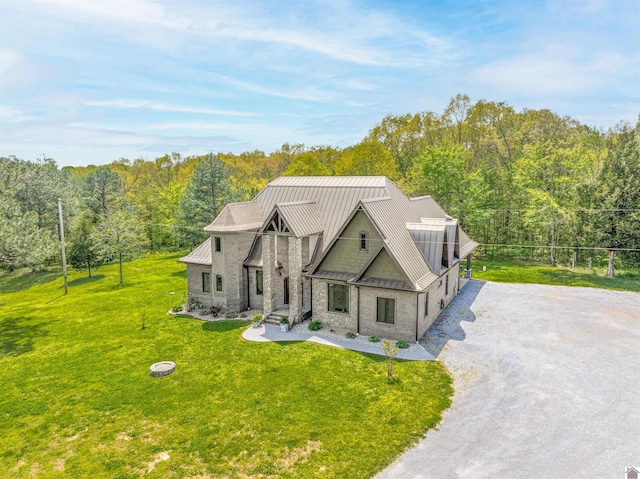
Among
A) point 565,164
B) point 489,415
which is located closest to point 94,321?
point 489,415

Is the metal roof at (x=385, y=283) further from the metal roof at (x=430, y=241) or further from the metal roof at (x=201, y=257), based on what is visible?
the metal roof at (x=201, y=257)

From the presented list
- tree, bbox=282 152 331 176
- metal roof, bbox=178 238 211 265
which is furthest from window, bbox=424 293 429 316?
tree, bbox=282 152 331 176

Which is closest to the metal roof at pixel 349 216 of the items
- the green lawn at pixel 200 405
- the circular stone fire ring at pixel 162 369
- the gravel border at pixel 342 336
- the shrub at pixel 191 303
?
the shrub at pixel 191 303

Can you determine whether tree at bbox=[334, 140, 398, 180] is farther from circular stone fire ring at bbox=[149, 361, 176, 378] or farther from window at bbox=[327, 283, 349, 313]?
circular stone fire ring at bbox=[149, 361, 176, 378]

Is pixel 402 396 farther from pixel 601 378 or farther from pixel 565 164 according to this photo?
pixel 565 164

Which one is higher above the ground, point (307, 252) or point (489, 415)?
point (307, 252)

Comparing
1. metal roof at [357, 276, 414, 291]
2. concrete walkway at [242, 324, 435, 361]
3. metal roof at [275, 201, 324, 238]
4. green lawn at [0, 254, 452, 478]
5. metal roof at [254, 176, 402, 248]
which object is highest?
metal roof at [254, 176, 402, 248]

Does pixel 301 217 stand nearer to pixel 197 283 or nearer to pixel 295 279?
pixel 295 279
